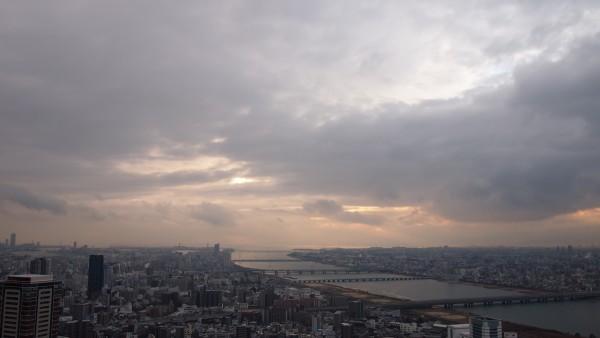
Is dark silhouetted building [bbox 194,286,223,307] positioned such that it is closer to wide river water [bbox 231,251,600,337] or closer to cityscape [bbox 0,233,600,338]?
cityscape [bbox 0,233,600,338]

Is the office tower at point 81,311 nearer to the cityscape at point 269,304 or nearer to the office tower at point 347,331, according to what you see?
the cityscape at point 269,304

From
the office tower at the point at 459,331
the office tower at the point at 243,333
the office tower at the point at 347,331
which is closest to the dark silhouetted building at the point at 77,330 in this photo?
the office tower at the point at 243,333

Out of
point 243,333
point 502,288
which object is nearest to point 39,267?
point 243,333

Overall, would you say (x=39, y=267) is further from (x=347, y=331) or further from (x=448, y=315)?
(x=448, y=315)

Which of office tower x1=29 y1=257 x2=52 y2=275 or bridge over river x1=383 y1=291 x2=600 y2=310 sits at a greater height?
office tower x1=29 y1=257 x2=52 y2=275

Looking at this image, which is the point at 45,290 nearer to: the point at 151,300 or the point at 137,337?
the point at 137,337

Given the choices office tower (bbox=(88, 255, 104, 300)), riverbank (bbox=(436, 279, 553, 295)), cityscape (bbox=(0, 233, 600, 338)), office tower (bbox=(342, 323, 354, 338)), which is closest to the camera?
cityscape (bbox=(0, 233, 600, 338))

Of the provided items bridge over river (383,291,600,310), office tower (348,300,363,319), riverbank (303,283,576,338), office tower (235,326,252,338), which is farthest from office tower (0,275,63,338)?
bridge over river (383,291,600,310)

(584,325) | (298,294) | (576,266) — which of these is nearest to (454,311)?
(584,325)
